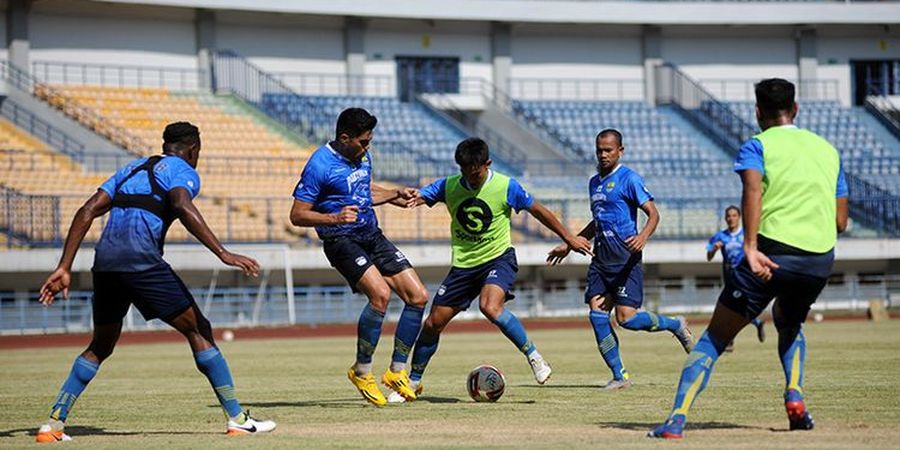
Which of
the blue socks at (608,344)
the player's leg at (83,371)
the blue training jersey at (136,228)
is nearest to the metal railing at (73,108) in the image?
the blue socks at (608,344)

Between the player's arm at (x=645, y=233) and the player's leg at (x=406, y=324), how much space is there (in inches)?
77.1

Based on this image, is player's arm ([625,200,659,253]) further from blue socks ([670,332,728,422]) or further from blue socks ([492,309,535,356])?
blue socks ([670,332,728,422])

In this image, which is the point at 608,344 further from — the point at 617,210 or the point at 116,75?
the point at 116,75

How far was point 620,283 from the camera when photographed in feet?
46.9

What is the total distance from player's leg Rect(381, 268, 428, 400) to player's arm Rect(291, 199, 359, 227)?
0.90 m

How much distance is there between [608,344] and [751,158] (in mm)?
5288

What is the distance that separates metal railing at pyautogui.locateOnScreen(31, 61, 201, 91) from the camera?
4506cm

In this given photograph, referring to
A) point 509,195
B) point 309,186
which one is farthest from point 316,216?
point 509,195

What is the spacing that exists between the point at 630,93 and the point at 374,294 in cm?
4185

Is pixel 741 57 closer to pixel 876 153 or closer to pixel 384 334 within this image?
pixel 876 153

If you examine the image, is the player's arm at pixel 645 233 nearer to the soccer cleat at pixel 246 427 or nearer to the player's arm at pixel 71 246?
the soccer cleat at pixel 246 427

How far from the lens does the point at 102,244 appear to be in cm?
995

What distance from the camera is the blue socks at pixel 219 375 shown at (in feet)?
33.0

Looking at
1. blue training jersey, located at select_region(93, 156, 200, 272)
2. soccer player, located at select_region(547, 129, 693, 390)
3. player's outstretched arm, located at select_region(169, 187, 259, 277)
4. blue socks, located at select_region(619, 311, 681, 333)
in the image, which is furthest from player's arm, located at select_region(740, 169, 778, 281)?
blue socks, located at select_region(619, 311, 681, 333)
